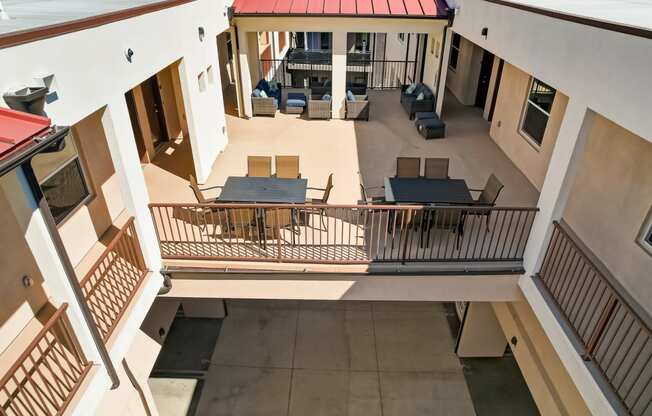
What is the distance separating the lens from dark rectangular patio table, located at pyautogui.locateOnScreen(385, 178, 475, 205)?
8.10m

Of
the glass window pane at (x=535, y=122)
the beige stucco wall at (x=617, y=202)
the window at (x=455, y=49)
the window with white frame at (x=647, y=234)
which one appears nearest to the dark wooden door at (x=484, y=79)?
the window at (x=455, y=49)

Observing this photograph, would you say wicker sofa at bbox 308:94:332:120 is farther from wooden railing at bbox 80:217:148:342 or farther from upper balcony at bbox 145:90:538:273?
wooden railing at bbox 80:217:148:342

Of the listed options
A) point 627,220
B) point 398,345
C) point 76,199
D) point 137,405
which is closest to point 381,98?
point 398,345

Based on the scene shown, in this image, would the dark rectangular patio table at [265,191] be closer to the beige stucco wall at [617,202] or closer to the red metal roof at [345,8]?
the beige stucco wall at [617,202]

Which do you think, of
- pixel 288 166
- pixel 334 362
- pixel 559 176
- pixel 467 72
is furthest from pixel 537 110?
pixel 334 362

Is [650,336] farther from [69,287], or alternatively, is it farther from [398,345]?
[398,345]

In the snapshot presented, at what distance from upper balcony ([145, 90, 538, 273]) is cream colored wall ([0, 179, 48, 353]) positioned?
6.32ft

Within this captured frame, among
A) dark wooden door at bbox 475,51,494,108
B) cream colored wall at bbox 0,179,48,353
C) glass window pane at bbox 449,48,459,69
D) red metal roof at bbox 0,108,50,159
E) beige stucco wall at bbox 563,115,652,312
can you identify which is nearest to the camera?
red metal roof at bbox 0,108,50,159

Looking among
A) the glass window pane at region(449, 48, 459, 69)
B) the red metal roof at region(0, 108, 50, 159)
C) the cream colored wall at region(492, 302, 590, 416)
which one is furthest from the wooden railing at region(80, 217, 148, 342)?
the glass window pane at region(449, 48, 459, 69)

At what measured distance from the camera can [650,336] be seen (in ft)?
14.7

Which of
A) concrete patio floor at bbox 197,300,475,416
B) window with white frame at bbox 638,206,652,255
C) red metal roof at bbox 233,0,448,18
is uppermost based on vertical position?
red metal roof at bbox 233,0,448,18

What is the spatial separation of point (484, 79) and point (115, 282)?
14.3 metres

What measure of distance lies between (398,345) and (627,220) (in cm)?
653

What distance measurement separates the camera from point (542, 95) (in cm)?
997
